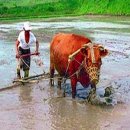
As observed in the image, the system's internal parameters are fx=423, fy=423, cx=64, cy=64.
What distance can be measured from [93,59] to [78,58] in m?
0.63

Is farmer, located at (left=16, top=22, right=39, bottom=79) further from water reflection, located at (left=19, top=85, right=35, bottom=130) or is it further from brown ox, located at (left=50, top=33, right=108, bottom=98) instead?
brown ox, located at (left=50, top=33, right=108, bottom=98)

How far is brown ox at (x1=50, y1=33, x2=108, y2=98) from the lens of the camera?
8.84m

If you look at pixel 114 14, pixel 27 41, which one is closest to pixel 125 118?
pixel 27 41

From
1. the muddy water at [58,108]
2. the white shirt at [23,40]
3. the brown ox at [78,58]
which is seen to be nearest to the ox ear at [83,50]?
the brown ox at [78,58]

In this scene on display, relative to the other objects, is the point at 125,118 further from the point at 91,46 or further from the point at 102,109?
the point at 91,46

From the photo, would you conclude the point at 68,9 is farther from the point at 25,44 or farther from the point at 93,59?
the point at 93,59

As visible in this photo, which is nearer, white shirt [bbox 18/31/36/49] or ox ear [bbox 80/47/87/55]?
ox ear [bbox 80/47/87/55]

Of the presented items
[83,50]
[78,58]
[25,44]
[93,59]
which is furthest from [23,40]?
[93,59]

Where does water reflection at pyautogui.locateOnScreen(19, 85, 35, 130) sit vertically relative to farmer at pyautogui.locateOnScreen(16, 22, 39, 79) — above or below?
below

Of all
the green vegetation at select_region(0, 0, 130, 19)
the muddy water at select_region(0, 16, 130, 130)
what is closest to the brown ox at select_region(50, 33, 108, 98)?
the muddy water at select_region(0, 16, 130, 130)

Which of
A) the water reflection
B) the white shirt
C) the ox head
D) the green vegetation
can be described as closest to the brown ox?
the ox head

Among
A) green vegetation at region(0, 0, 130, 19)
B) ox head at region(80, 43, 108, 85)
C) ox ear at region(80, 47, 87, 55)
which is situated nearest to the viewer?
ox head at region(80, 43, 108, 85)

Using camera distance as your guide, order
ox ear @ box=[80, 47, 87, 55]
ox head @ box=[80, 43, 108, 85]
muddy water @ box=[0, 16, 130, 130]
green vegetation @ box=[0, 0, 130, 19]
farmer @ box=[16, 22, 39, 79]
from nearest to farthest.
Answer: muddy water @ box=[0, 16, 130, 130], ox head @ box=[80, 43, 108, 85], ox ear @ box=[80, 47, 87, 55], farmer @ box=[16, 22, 39, 79], green vegetation @ box=[0, 0, 130, 19]

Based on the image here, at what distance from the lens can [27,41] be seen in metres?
11.3
